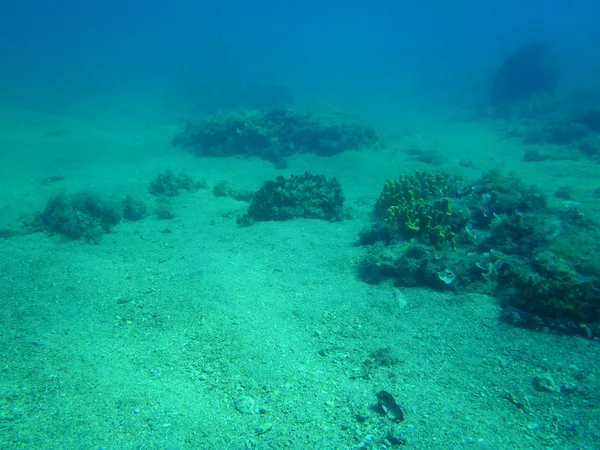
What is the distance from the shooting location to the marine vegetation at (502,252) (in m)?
5.40

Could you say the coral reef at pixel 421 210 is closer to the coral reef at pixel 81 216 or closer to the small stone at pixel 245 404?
the small stone at pixel 245 404

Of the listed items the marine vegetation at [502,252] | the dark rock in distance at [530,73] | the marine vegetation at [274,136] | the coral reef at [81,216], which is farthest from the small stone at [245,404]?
the dark rock in distance at [530,73]

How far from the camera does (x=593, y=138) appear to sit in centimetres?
2080

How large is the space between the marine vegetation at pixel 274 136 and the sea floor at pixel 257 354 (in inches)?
396

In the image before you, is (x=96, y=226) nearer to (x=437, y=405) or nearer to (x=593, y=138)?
(x=437, y=405)

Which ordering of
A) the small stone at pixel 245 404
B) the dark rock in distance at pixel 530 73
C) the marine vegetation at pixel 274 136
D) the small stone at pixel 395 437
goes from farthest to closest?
the dark rock in distance at pixel 530 73
the marine vegetation at pixel 274 136
the small stone at pixel 245 404
the small stone at pixel 395 437

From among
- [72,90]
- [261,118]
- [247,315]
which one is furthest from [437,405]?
[72,90]

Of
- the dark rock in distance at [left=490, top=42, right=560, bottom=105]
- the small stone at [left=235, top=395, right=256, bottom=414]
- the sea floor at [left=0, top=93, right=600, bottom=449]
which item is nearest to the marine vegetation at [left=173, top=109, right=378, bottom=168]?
the sea floor at [left=0, top=93, right=600, bottom=449]

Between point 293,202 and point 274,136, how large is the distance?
9986 mm

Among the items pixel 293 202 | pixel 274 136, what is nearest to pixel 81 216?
pixel 293 202

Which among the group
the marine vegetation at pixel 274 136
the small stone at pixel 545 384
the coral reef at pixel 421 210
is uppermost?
the marine vegetation at pixel 274 136

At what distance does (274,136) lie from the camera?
2020 centimetres

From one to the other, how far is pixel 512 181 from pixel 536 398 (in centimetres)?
763

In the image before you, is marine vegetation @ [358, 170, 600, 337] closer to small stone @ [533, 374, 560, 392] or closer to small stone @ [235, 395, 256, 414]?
small stone @ [533, 374, 560, 392]
